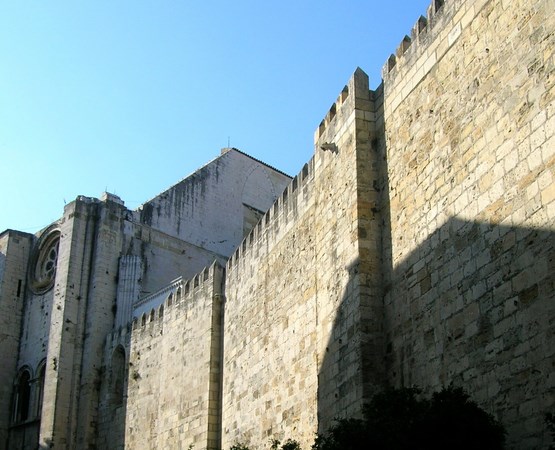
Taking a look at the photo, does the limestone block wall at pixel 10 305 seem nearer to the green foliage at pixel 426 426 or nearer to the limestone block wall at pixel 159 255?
the limestone block wall at pixel 159 255

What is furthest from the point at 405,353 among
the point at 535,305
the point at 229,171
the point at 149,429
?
the point at 229,171

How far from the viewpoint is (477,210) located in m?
9.84

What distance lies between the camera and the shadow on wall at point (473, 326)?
8461 mm

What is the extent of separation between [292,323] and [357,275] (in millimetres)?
3506

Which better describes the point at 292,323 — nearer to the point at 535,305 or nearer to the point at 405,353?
the point at 405,353

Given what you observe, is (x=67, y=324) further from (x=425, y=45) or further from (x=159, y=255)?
(x=425, y=45)

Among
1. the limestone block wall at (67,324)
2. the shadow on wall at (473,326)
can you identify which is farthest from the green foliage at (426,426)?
the limestone block wall at (67,324)

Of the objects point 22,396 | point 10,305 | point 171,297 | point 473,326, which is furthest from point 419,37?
point 10,305

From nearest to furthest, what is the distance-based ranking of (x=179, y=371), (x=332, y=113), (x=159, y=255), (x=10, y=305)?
1. (x=332, y=113)
2. (x=179, y=371)
3. (x=159, y=255)
4. (x=10, y=305)

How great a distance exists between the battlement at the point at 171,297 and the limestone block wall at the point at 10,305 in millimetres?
5037

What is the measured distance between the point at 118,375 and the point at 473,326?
1588cm

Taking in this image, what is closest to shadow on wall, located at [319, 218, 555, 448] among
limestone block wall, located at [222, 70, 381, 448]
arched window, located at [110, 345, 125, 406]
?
limestone block wall, located at [222, 70, 381, 448]

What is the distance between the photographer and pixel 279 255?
16531 millimetres

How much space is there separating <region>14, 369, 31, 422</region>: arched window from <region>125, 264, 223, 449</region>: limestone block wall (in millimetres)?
5659
